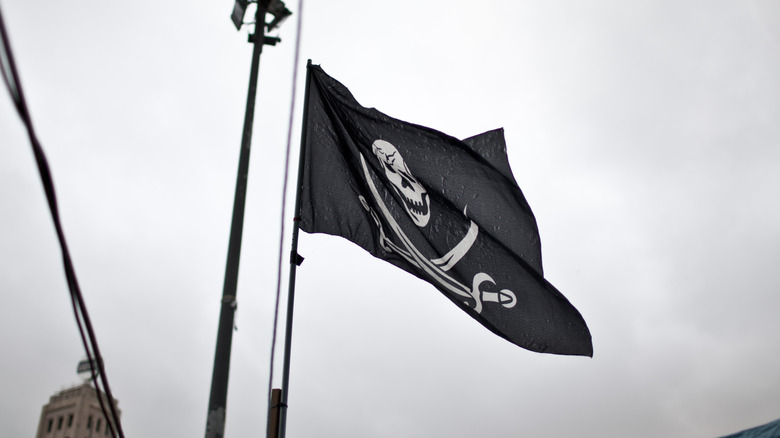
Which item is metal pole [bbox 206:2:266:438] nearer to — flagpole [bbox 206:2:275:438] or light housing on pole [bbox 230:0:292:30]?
flagpole [bbox 206:2:275:438]

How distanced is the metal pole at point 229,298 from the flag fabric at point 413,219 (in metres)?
2.08

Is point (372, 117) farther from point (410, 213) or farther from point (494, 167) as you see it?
point (494, 167)

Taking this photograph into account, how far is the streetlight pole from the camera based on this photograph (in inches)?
168

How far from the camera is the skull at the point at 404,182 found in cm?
845

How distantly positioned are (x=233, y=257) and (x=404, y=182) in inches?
158

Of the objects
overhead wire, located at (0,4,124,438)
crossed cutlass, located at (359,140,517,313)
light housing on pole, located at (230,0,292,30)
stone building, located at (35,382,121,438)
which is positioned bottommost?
overhead wire, located at (0,4,124,438)

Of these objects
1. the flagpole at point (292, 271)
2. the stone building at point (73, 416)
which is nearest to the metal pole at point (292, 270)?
the flagpole at point (292, 271)

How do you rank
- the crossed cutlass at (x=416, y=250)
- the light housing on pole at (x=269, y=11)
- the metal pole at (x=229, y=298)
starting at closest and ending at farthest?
1. the metal pole at (x=229, y=298)
2. the light housing on pole at (x=269, y=11)
3. the crossed cutlass at (x=416, y=250)

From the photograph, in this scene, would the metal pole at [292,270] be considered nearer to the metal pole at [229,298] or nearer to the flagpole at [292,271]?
the flagpole at [292,271]

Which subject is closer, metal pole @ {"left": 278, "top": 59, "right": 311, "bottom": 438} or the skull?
metal pole @ {"left": 278, "top": 59, "right": 311, "bottom": 438}

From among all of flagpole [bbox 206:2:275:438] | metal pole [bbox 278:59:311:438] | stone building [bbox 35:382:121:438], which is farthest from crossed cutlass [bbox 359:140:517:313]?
stone building [bbox 35:382:121:438]

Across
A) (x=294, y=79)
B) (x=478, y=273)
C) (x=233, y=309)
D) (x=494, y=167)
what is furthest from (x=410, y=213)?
(x=233, y=309)

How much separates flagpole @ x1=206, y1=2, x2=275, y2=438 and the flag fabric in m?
2.03

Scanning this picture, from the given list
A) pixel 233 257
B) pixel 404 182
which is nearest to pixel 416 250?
pixel 404 182
